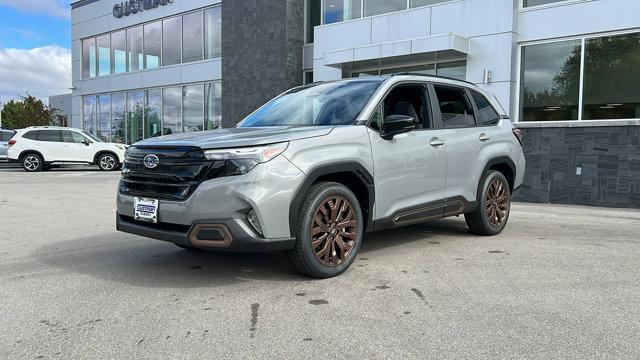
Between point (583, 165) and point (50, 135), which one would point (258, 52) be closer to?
point (50, 135)

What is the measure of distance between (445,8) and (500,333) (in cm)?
1209

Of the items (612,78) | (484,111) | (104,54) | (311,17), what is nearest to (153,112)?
(104,54)

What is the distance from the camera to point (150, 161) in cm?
452

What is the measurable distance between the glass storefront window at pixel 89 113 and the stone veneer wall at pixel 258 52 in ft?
39.3

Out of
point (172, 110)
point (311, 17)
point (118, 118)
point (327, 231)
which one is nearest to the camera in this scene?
point (327, 231)

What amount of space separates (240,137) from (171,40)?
21.2 meters

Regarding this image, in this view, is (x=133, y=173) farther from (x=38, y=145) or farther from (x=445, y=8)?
(x=38, y=145)

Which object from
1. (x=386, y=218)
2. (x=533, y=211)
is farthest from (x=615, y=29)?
(x=386, y=218)

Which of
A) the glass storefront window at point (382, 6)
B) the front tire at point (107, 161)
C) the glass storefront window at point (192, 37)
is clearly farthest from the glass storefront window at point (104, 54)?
the glass storefront window at point (382, 6)

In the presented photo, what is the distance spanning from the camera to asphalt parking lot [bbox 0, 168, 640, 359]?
10.8 ft

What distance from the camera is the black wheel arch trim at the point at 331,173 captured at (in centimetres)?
432

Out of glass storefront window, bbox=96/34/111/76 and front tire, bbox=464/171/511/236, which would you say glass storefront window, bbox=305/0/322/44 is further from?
glass storefront window, bbox=96/34/111/76

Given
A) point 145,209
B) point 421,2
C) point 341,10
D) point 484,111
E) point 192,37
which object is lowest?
point 145,209

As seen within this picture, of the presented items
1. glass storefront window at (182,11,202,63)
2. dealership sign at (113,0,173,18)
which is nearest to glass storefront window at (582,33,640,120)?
glass storefront window at (182,11,202,63)
